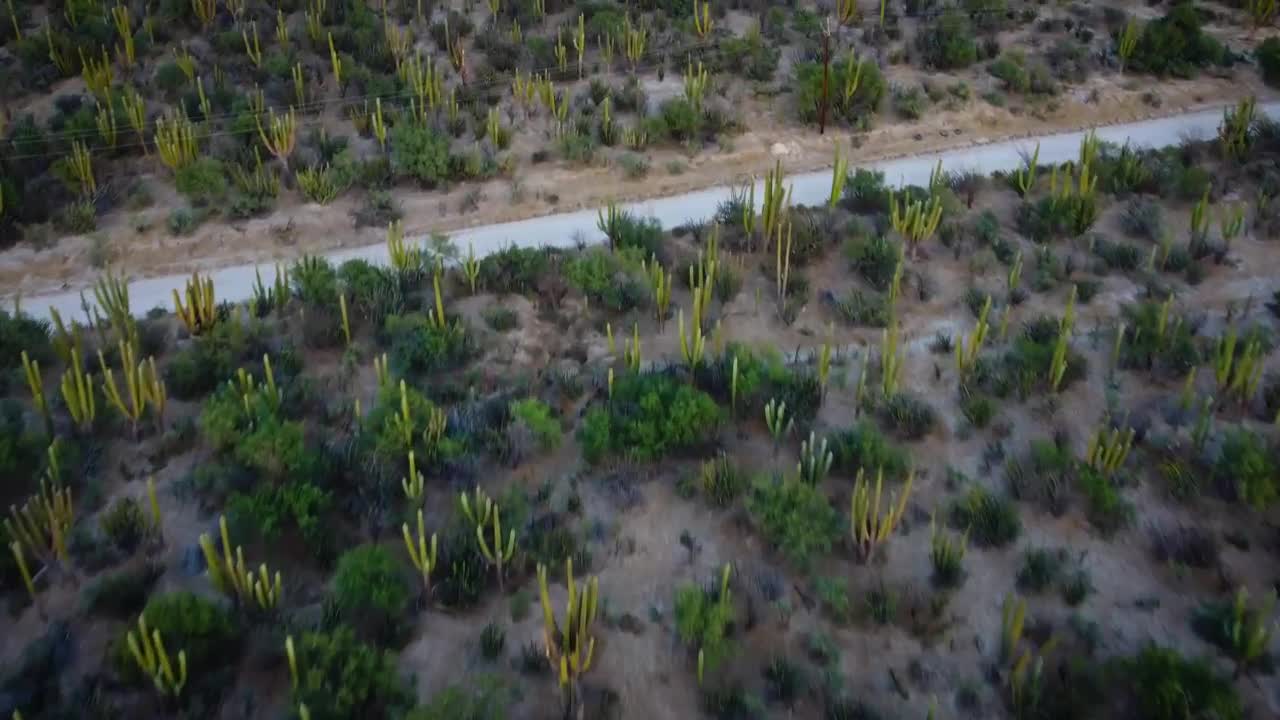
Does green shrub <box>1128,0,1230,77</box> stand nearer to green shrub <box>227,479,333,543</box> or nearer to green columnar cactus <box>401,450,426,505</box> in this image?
green columnar cactus <box>401,450,426,505</box>

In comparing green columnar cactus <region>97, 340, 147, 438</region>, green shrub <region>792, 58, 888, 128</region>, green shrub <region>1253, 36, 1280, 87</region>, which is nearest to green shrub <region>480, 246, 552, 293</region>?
green columnar cactus <region>97, 340, 147, 438</region>

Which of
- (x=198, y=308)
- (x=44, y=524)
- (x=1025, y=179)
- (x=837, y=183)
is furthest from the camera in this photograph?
(x=1025, y=179)

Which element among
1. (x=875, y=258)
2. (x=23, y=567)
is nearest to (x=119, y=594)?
(x=23, y=567)

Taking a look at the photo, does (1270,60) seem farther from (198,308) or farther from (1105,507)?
(198,308)

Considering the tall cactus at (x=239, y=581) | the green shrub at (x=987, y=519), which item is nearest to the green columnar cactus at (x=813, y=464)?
the green shrub at (x=987, y=519)

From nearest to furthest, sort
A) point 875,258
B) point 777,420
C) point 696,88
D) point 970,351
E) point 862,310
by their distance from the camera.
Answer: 1. point 777,420
2. point 970,351
3. point 862,310
4. point 875,258
5. point 696,88

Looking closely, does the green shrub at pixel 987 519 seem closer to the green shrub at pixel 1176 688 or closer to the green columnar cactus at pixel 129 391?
the green shrub at pixel 1176 688
